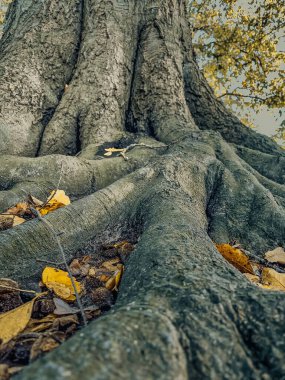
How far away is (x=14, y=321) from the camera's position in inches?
52.5

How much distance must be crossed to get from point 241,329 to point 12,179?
2.23m

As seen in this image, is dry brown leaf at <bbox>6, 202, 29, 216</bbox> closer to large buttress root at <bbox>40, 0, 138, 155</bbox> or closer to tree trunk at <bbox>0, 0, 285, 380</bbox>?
tree trunk at <bbox>0, 0, 285, 380</bbox>

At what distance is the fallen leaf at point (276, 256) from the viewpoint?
2645 mm

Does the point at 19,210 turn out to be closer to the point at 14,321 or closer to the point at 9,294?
the point at 9,294

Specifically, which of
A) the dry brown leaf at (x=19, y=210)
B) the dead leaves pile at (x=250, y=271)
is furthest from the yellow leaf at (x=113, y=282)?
the dry brown leaf at (x=19, y=210)

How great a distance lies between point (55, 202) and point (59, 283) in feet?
2.92

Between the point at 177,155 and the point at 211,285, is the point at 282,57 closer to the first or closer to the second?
the point at 177,155

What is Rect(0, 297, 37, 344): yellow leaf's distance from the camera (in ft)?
4.11

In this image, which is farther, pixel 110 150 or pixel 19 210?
pixel 110 150

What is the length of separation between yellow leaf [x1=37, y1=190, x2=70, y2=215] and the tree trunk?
21 centimetres

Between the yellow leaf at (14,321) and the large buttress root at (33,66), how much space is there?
7.33 ft

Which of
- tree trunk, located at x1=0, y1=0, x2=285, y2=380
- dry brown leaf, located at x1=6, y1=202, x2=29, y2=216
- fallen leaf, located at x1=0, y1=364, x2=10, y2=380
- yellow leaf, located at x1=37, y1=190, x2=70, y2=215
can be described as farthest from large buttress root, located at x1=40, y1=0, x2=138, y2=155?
fallen leaf, located at x1=0, y1=364, x2=10, y2=380

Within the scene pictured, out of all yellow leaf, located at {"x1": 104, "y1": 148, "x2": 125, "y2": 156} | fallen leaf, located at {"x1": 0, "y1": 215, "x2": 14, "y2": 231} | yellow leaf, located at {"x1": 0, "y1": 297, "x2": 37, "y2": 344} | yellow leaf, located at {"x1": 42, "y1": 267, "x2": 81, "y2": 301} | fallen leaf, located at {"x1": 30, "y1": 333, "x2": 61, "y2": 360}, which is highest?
yellow leaf, located at {"x1": 104, "y1": 148, "x2": 125, "y2": 156}

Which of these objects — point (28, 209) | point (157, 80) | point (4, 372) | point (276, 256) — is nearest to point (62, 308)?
point (4, 372)
